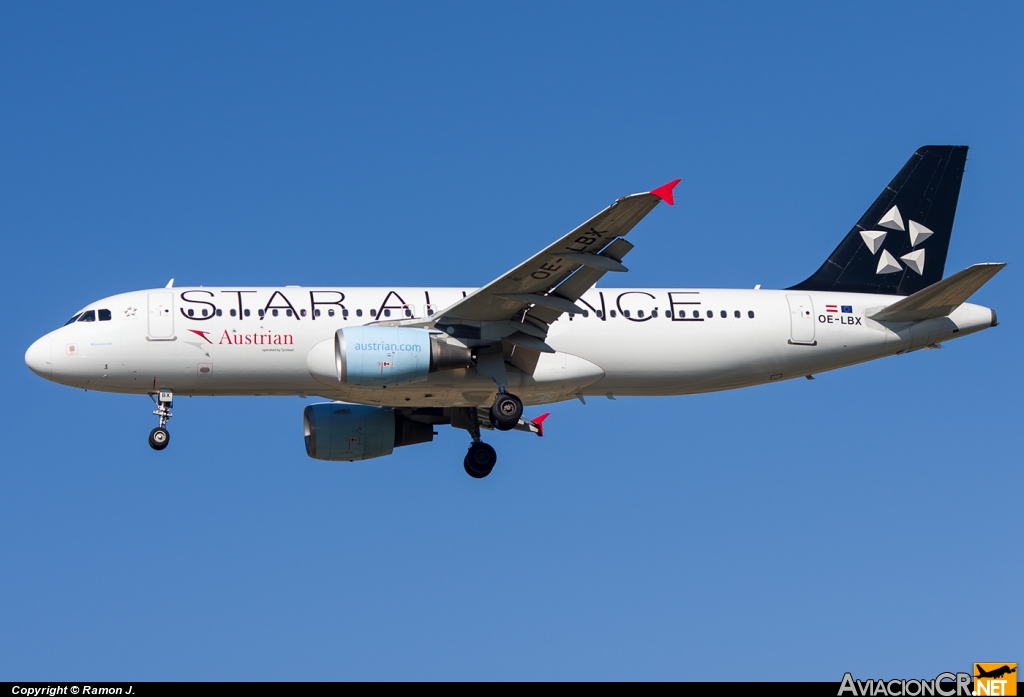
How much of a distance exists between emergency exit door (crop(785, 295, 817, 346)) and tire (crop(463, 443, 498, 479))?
837 centimetres

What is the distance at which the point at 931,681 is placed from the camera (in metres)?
25.0

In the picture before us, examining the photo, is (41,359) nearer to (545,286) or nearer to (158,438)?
(158,438)

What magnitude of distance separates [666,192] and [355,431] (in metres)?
13.5

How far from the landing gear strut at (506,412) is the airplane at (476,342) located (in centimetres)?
4

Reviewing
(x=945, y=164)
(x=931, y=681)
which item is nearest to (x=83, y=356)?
(x=931, y=681)

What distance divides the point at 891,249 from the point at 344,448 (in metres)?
16.0

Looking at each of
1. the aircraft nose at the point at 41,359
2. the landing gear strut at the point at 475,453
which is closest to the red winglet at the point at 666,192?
the landing gear strut at the point at 475,453

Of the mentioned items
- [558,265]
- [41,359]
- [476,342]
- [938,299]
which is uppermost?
[558,265]

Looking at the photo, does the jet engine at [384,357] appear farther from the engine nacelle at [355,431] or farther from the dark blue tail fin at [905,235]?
the dark blue tail fin at [905,235]

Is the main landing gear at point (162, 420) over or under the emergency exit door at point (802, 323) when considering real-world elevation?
under

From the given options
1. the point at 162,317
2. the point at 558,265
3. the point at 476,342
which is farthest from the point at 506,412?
the point at 162,317

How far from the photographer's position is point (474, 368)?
117 feet

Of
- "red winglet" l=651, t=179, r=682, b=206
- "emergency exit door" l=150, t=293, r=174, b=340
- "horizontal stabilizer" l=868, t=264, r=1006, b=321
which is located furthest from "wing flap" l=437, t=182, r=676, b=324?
"horizontal stabilizer" l=868, t=264, r=1006, b=321

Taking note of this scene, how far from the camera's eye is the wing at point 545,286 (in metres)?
31.0
